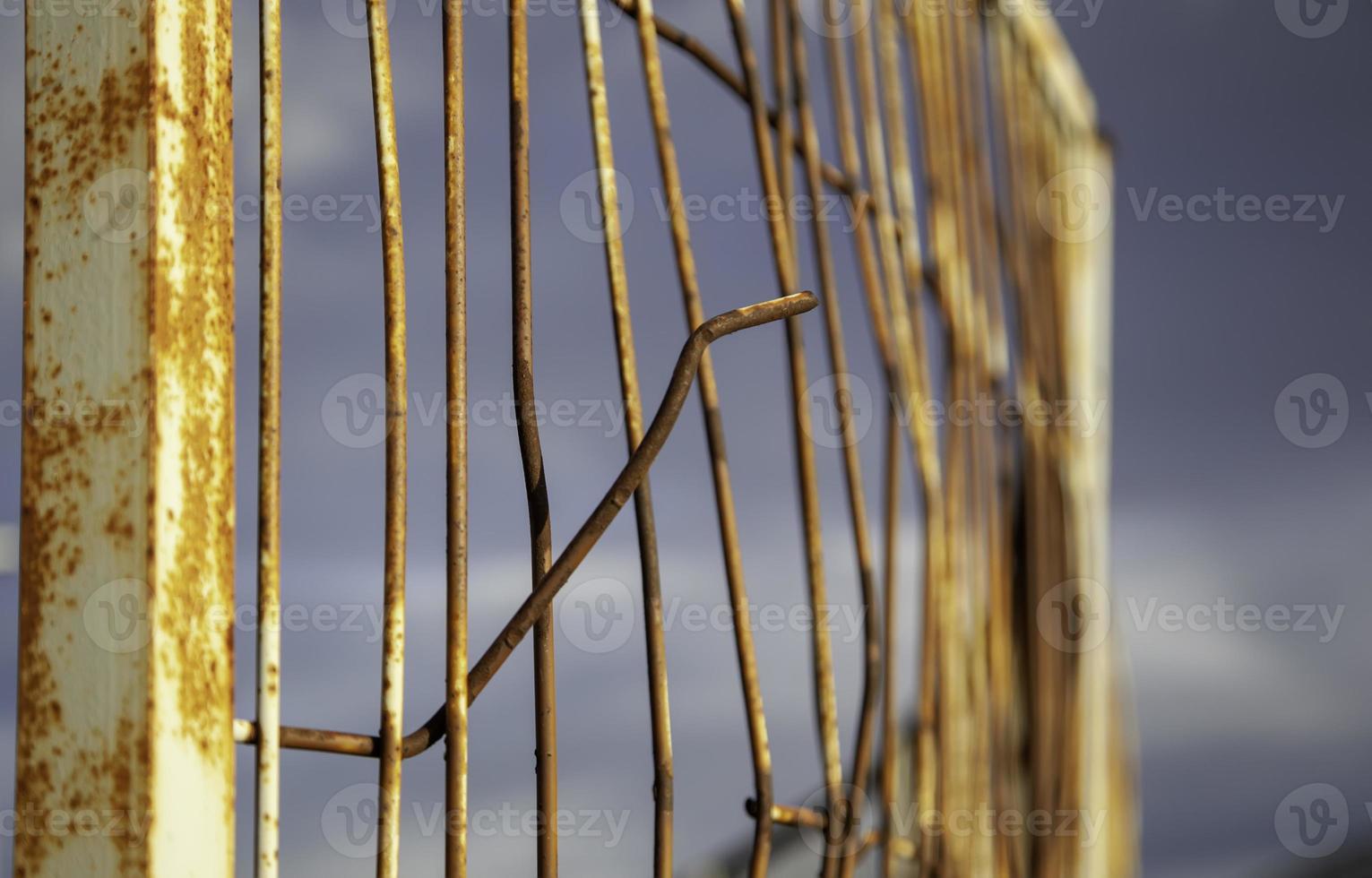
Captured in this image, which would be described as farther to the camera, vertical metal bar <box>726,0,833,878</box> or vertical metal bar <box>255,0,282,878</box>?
vertical metal bar <box>726,0,833,878</box>

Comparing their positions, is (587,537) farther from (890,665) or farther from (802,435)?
(890,665)

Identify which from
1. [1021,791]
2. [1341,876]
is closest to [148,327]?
[1021,791]

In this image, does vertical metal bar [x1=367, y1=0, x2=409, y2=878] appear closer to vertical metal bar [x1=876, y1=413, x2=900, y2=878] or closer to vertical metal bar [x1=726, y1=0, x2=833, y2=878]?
vertical metal bar [x1=726, y1=0, x2=833, y2=878]

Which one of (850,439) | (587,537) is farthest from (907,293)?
(587,537)

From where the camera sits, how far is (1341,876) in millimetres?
3164

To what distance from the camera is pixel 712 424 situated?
0.74 meters

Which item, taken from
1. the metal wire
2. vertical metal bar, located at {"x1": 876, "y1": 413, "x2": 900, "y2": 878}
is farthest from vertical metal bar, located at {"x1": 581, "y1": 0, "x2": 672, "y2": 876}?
vertical metal bar, located at {"x1": 876, "y1": 413, "x2": 900, "y2": 878}

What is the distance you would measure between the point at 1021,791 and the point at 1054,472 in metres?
0.51

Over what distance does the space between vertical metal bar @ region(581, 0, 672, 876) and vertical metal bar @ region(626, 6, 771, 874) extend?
0.22 ft

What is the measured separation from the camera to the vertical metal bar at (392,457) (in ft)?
1.71

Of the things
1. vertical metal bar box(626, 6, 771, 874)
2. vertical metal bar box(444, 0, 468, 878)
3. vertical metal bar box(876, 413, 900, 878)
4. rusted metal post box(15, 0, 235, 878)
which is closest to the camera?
rusted metal post box(15, 0, 235, 878)

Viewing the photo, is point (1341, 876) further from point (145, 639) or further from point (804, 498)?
point (145, 639)

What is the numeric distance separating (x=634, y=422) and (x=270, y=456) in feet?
0.68

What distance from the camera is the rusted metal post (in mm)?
441
